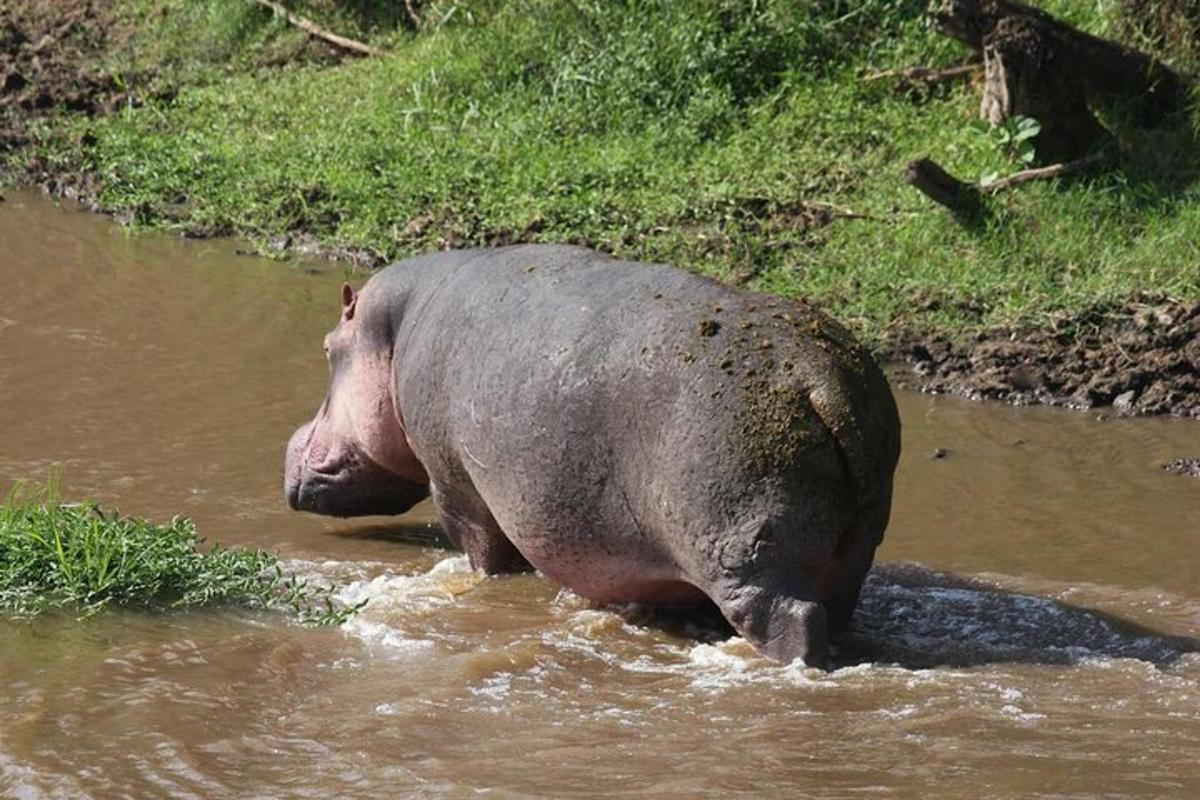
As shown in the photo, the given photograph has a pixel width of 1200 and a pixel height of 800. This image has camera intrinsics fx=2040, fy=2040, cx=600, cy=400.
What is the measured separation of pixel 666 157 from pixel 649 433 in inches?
256

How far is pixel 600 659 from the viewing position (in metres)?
5.73

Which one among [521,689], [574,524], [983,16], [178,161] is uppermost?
[983,16]

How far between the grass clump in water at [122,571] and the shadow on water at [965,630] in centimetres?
114

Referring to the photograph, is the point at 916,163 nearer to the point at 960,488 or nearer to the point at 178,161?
the point at 960,488

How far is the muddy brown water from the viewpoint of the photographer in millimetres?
4648

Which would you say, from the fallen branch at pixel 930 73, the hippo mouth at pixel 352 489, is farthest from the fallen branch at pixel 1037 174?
the hippo mouth at pixel 352 489

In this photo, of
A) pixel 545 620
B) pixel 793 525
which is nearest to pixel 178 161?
pixel 545 620

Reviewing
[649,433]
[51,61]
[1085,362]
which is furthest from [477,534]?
[51,61]

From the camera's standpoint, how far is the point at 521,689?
17.8 ft

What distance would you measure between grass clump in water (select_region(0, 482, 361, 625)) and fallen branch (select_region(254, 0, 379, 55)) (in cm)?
877

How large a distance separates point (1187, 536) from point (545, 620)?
8.11 ft

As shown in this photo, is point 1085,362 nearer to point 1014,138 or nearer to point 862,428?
point 1014,138

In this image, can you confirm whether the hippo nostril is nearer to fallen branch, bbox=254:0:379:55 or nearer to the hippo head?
the hippo head

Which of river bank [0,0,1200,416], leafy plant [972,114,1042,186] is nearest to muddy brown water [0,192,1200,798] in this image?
river bank [0,0,1200,416]
